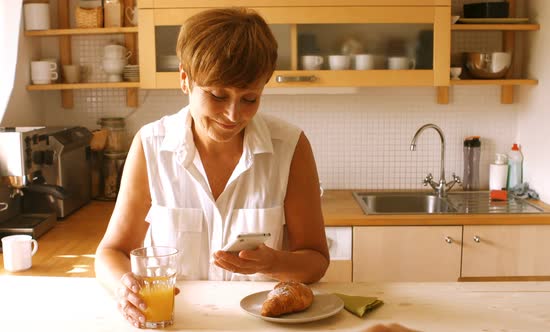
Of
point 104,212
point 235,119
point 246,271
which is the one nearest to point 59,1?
point 104,212

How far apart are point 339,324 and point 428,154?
239 centimetres

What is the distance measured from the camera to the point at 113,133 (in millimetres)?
3549

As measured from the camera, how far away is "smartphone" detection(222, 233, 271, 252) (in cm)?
135

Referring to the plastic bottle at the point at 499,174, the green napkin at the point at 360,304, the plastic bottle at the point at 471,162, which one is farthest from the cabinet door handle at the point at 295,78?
the green napkin at the point at 360,304

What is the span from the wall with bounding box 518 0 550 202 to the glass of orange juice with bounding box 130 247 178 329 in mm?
2378

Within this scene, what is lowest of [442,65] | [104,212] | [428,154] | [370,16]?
[104,212]

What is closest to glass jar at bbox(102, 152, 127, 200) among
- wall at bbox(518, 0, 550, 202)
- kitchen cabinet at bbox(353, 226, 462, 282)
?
kitchen cabinet at bbox(353, 226, 462, 282)

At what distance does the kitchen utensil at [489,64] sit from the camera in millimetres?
3311

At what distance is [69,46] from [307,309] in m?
2.63

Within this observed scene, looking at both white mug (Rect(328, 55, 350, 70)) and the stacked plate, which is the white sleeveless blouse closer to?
white mug (Rect(328, 55, 350, 70))

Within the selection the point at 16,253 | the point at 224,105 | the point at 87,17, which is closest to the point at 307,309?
the point at 224,105

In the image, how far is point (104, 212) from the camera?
3.24 m

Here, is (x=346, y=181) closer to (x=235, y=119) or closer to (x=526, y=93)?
(x=526, y=93)

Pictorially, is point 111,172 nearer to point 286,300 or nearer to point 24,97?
point 24,97
